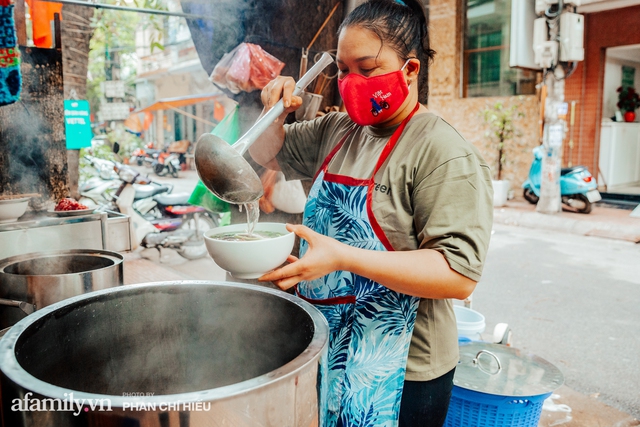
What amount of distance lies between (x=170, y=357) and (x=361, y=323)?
1.84 ft

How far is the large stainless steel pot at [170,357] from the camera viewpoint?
0.79 metres

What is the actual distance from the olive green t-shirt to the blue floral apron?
0.04 meters

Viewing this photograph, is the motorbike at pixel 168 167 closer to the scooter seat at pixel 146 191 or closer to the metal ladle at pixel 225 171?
the scooter seat at pixel 146 191

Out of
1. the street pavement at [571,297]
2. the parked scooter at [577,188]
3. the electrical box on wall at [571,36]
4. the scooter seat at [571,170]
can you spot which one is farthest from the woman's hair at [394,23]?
the scooter seat at [571,170]

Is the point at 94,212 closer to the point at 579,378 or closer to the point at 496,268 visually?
the point at 579,378

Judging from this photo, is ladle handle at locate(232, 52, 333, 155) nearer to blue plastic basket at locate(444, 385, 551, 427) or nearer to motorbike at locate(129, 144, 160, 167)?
blue plastic basket at locate(444, 385, 551, 427)

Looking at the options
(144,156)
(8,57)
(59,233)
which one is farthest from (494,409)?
(144,156)

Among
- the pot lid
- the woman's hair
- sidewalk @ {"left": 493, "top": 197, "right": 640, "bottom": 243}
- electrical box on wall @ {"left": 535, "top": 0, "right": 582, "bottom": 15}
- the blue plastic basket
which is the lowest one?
sidewalk @ {"left": 493, "top": 197, "right": 640, "bottom": 243}

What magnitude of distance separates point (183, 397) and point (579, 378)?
3.64 meters

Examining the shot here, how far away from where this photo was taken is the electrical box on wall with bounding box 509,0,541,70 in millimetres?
8391

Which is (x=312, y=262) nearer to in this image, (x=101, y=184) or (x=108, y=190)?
(x=108, y=190)

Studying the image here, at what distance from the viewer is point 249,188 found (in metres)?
1.42

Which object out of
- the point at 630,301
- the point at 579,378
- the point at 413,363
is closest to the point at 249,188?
the point at 413,363

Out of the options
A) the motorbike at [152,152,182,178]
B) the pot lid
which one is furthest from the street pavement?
the motorbike at [152,152,182,178]
